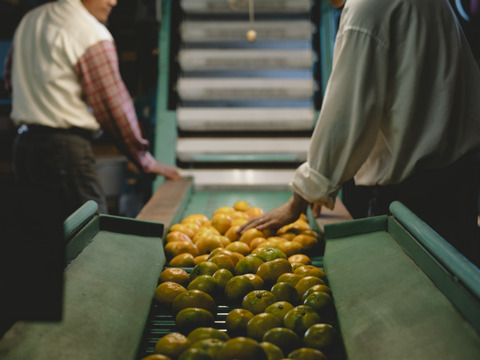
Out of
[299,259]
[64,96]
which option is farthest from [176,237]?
[64,96]

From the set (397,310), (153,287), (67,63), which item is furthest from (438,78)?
(67,63)

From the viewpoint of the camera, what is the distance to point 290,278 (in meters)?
1.80

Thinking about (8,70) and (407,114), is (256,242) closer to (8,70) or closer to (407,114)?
(407,114)

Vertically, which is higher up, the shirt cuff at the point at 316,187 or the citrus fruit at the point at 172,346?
the shirt cuff at the point at 316,187

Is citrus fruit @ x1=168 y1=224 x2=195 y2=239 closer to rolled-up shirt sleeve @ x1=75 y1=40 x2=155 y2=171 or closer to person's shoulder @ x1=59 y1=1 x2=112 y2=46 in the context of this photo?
rolled-up shirt sleeve @ x1=75 y1=40 x2=155 y2=171

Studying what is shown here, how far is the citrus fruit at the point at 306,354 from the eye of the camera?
1.23 metres

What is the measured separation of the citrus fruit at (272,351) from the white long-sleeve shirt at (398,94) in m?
0.90

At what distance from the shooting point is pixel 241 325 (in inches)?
58.2

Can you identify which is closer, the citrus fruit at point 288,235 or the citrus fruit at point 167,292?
the citrus fruit at point 167,292

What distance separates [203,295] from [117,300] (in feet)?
1.03

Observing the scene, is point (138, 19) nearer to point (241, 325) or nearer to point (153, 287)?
point (153, 287)

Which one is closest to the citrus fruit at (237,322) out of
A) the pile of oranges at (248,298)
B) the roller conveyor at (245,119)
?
the pile of oranges at (248,298)

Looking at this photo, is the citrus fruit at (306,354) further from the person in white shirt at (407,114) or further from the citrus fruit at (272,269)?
the person in white shirt at (407,114)

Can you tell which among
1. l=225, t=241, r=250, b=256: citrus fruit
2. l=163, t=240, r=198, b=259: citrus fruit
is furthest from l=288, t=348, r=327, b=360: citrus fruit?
l=163, t=240, r=198, b=259: citrus fruit
